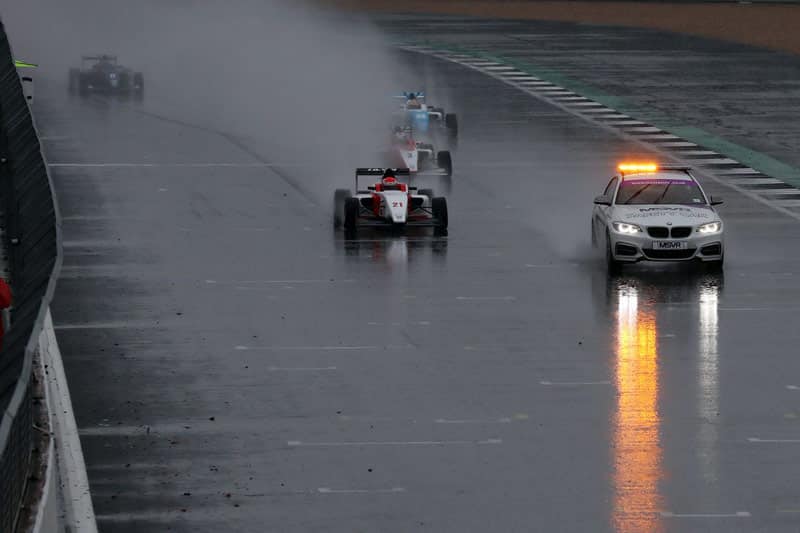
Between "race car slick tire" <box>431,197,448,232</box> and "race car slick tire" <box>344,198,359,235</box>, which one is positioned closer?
"race car slick tire" <box>344,198,359,235</box>

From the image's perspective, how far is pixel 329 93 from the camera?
57344 millimetres

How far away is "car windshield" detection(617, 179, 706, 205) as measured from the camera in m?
28.8

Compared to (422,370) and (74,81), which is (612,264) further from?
(74,81)

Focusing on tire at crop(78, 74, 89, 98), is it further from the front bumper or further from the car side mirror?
the front bumper

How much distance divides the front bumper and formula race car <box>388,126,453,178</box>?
35.3 feet

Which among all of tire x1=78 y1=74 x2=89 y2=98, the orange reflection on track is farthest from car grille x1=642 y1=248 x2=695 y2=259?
tire x1=78 y1=74 x2=89 y2=98

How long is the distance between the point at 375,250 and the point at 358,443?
1240 cm

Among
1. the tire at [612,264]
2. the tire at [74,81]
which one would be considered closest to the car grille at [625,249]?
the tire at [612,264]

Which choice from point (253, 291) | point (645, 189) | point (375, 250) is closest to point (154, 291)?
point (253, 291)

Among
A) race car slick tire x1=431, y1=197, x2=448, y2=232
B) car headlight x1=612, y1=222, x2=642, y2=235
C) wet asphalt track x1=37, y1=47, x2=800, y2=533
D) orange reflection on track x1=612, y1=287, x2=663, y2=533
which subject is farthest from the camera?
race car slick tire x1=431, y1=197, x2=448, y2=232

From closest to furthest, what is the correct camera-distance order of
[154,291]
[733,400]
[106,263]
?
[733,400] → [154,291] → [106,263]

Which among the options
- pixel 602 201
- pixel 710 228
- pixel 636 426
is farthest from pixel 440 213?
pixel 636 426

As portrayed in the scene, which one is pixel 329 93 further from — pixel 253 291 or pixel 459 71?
pixel 253 291

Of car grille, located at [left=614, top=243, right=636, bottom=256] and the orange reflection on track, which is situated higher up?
car grille, located at [left=614, top=243, right=636, bottom=256]
